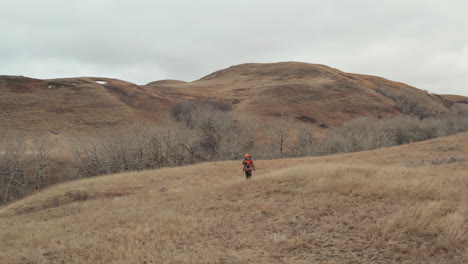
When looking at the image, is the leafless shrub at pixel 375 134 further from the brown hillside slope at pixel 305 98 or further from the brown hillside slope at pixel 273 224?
the brown hillside slope at pixel 273 224

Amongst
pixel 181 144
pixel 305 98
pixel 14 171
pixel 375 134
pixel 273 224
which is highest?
pixel 305 98

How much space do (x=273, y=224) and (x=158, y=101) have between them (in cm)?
7523

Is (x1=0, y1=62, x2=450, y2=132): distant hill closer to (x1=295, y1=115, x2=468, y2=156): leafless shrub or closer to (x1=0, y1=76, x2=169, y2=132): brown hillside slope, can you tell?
(x1=0, y1=76, x2=169, y2=132): brown hillside slope

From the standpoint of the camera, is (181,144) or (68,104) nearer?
(181,144)

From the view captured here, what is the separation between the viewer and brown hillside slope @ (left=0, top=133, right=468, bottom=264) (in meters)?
6.39

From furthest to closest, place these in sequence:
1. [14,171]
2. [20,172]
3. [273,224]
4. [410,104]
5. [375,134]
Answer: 1. [410,104]
2. [375,134]
3. [20,172]
4. [14,171]
5. [273,224]

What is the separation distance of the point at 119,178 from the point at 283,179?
43.6ft

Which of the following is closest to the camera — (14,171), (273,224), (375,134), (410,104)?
(273,224)

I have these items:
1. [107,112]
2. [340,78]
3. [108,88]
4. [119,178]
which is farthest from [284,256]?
[340,78]

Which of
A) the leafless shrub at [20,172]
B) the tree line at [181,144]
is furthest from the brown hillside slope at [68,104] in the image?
the leafless shrub at [20,172]

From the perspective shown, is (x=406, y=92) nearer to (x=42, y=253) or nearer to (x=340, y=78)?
(x=340, y=78)

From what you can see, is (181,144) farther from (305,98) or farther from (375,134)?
(305,98)

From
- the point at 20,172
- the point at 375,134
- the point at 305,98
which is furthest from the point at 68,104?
the point at 375,134

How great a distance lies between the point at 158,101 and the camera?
79.4 metres
